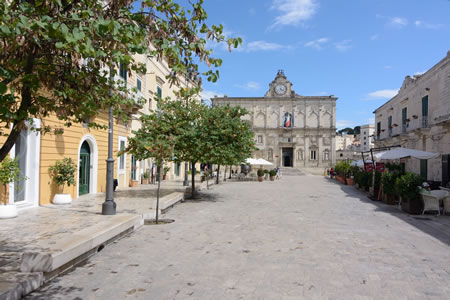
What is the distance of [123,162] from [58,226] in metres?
11.9

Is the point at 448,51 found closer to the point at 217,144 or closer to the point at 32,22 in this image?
→ the point at 217,144

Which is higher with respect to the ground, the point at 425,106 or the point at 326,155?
the point at 425,106

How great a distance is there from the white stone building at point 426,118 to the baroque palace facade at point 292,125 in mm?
35540

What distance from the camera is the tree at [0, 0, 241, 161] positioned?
350 cm

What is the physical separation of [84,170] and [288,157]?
183 feet

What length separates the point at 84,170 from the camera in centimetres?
1564

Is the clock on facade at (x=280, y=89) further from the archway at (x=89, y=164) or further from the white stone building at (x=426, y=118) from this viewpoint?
the archway at (x=89, y=164)

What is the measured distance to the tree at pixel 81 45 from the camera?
3.50 meters

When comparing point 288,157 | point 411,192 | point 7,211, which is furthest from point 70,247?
point 288,157

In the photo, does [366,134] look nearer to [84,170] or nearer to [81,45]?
[84,170]

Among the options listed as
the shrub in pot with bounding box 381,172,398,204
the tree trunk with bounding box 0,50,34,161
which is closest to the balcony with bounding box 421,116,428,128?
the shrub in pot with bounding box 381,172,398,204

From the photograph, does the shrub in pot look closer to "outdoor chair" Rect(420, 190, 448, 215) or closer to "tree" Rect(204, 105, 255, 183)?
"outdoor chair" Rect(420, 190, 448, 215)

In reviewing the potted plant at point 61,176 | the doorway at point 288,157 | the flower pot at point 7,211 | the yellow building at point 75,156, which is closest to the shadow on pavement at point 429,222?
the yellow building at point 75,156

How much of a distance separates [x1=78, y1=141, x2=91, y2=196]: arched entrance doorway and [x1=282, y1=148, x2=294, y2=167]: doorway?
177ft
